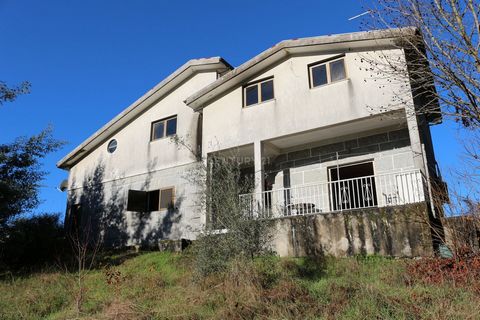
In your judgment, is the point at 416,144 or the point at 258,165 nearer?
the point at 416,144

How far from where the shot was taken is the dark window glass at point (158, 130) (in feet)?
50.6

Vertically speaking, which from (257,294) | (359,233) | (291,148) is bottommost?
(257,294)

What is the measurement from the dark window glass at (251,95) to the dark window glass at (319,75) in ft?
6.96

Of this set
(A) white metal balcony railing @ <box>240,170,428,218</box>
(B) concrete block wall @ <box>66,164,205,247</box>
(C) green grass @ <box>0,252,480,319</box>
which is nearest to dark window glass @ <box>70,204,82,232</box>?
(B) concrete block wall @ <box>66,164,205,247</box>

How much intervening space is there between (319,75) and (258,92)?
2.20 meters

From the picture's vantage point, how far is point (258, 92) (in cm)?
1280

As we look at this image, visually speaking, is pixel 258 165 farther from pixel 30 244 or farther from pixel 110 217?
pixel 30 244

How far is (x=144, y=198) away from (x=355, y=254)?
858cm

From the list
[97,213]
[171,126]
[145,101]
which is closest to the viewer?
[171,126]

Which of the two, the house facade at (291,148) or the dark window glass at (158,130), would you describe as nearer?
the house facade at (291,148)

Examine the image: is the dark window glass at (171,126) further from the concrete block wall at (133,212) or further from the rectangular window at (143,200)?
the rectangular window at (143,200)

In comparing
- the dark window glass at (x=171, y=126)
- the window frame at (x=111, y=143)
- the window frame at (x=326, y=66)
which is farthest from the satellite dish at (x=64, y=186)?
the window frame at (x=326, y=66)

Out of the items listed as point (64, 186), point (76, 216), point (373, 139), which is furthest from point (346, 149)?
point (64, 186)

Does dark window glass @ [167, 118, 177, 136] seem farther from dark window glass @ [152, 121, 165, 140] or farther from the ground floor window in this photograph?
the ground floor window
